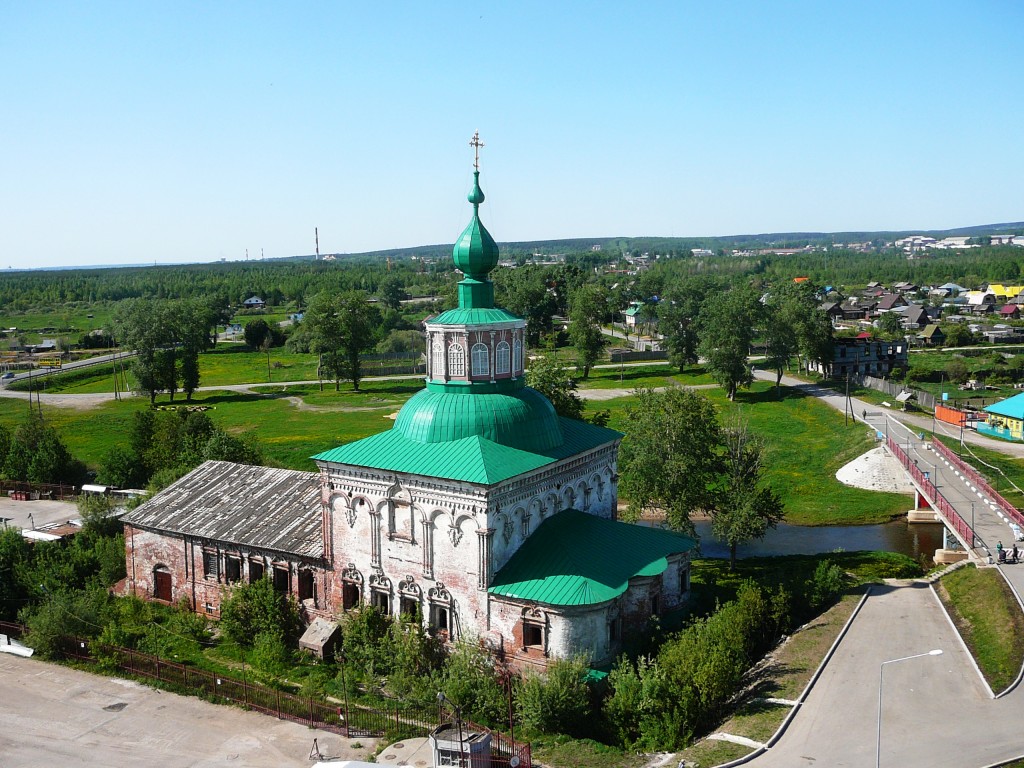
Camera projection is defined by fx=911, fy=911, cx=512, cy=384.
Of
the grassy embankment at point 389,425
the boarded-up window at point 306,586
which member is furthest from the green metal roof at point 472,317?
the grassy embankment at point 389,425

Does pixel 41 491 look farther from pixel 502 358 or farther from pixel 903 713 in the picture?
pixel 903 713

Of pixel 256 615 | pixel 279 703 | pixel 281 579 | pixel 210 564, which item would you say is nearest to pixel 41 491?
pixel 210 564

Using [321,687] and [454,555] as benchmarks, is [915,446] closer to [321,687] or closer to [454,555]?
[454,555]

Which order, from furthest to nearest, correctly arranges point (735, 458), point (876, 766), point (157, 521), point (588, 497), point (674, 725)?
1. point (735, 458)
2. point (157, 521)
3. point (588, 497)
4. point (674, 725)
5. point (876, 766)

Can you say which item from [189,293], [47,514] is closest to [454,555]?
[47,514]

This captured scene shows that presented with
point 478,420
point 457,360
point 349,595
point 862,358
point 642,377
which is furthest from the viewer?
point 642,377

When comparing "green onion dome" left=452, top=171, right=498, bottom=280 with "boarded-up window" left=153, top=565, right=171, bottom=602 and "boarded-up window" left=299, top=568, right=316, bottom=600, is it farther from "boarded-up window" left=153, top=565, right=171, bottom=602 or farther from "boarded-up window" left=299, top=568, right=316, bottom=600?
"boarded-up window" left=153, top=565, right=171, bottom=602

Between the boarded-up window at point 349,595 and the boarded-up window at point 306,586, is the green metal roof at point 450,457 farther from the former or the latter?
the boarded-up window at point 306,586
